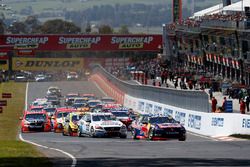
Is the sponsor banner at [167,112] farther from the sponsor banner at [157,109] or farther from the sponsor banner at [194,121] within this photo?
the sponsor banner at [194,121]

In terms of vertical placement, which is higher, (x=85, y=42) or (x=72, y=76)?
(x=85, y=42)

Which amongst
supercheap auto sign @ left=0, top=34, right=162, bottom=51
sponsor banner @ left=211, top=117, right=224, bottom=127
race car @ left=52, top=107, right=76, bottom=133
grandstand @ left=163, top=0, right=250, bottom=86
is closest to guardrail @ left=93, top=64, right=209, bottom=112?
sponsor banner @ left=211, top=117, right=224, bottom=127

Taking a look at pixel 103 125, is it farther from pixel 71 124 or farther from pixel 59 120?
pixel 59 120

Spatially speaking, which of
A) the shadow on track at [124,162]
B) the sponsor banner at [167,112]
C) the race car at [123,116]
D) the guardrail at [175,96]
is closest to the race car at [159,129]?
the guardrail at [175,96]

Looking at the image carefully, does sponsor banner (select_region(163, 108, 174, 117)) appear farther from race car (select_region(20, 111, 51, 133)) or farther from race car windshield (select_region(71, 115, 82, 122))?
race car windshield (select_region(71, 115, 82, 122))

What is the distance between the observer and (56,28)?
188 meters

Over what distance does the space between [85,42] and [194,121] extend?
6625 cm

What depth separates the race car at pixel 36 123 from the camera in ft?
145

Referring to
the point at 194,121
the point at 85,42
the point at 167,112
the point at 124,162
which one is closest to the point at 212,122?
the point at 194,121

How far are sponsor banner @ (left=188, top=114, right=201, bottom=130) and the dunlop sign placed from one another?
81.1 metres

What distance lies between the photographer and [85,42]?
10800 cm

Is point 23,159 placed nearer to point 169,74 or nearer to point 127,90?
point 127,90

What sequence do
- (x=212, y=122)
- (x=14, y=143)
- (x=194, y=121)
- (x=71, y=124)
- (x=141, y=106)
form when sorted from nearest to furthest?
(x=14, y=143) → (x=71, y=124) → (x=212, y=122) → (x=194, y=121) → (x=141, y=106)

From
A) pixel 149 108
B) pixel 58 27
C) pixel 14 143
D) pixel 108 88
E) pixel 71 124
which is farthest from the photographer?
pixel 58 27
